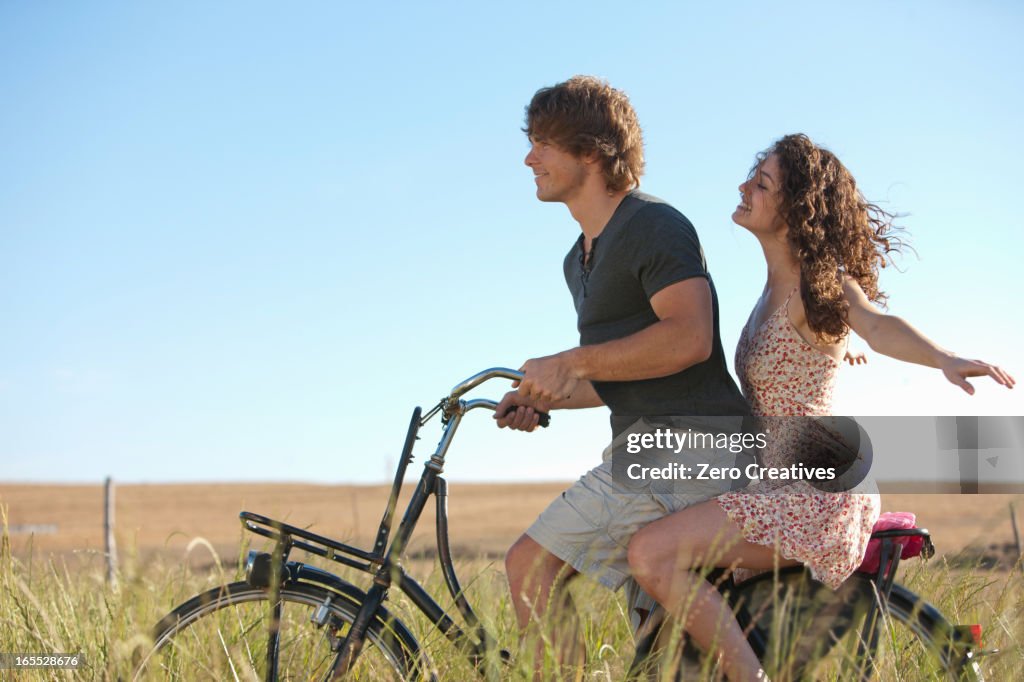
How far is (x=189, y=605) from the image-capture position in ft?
9.13

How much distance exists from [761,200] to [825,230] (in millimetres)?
226

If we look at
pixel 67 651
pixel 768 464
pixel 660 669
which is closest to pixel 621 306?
pixel 768 464

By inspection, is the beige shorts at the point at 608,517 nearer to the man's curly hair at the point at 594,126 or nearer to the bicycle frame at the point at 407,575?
the bicycle frame at the point at 407,575

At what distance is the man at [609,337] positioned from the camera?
269 centimetres

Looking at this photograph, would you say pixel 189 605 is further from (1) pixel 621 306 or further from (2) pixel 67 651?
(1) pixel 621 306

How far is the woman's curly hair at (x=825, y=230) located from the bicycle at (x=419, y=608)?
2.49 ft

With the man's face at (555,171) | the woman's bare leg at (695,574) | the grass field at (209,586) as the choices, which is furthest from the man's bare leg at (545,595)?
the man's face at (555,171)

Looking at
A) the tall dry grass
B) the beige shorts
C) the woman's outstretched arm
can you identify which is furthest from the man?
the woman's outstretched arm

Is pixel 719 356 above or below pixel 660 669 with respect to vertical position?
above

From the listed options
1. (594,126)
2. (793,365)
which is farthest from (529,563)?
(594,126)

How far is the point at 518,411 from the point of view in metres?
2.92

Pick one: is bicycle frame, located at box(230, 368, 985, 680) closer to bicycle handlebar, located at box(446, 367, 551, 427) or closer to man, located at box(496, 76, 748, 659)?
bicycle handlebar, located at box(446, 367, 551, 427)

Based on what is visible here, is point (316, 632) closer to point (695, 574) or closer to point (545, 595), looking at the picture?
point (545, 595)

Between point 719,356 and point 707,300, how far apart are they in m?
0.23
